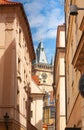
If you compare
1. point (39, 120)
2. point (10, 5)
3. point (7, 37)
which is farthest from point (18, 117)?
point (39, 120)

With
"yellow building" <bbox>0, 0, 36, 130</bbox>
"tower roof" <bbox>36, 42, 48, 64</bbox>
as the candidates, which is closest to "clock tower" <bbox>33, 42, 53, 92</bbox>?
"tower roof" <bbox>36, 42, 48, 64</bbox>

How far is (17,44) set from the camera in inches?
1033

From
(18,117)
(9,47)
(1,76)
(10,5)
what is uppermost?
(10,5)

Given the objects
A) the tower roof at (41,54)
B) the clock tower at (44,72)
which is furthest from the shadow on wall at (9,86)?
the tower roof at (41,54)

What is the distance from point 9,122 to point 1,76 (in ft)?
11.0

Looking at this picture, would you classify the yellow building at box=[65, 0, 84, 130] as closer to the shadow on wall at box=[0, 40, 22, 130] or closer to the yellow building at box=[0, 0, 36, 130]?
the shadow on wall at box=[0, 40, 22, 130]

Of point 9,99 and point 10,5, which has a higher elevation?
point 10,5

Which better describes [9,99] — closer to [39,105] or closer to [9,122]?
[9,122]

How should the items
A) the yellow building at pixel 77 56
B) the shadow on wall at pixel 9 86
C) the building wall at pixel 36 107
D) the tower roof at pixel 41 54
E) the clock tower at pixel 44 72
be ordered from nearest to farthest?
the yellow building at pixel 77 56, the shadow on wall at pixel 9 86, the building wall at pixel 36 107, the clock tower at pixel 44 72, the tower roof at pixel 41 54

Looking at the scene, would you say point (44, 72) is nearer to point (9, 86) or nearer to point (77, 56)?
point (9, 86)

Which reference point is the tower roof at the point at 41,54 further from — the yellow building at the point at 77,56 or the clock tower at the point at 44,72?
the yellow building at the point at 77,56

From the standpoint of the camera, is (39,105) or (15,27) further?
(39,105)

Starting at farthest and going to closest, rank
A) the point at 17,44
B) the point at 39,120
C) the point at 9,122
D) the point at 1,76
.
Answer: the point at 39,120, the point at 17,44, the point at 1,76, the point at 9,122

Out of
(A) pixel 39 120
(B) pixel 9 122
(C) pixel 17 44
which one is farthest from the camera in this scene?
(A) pixel 39 120
